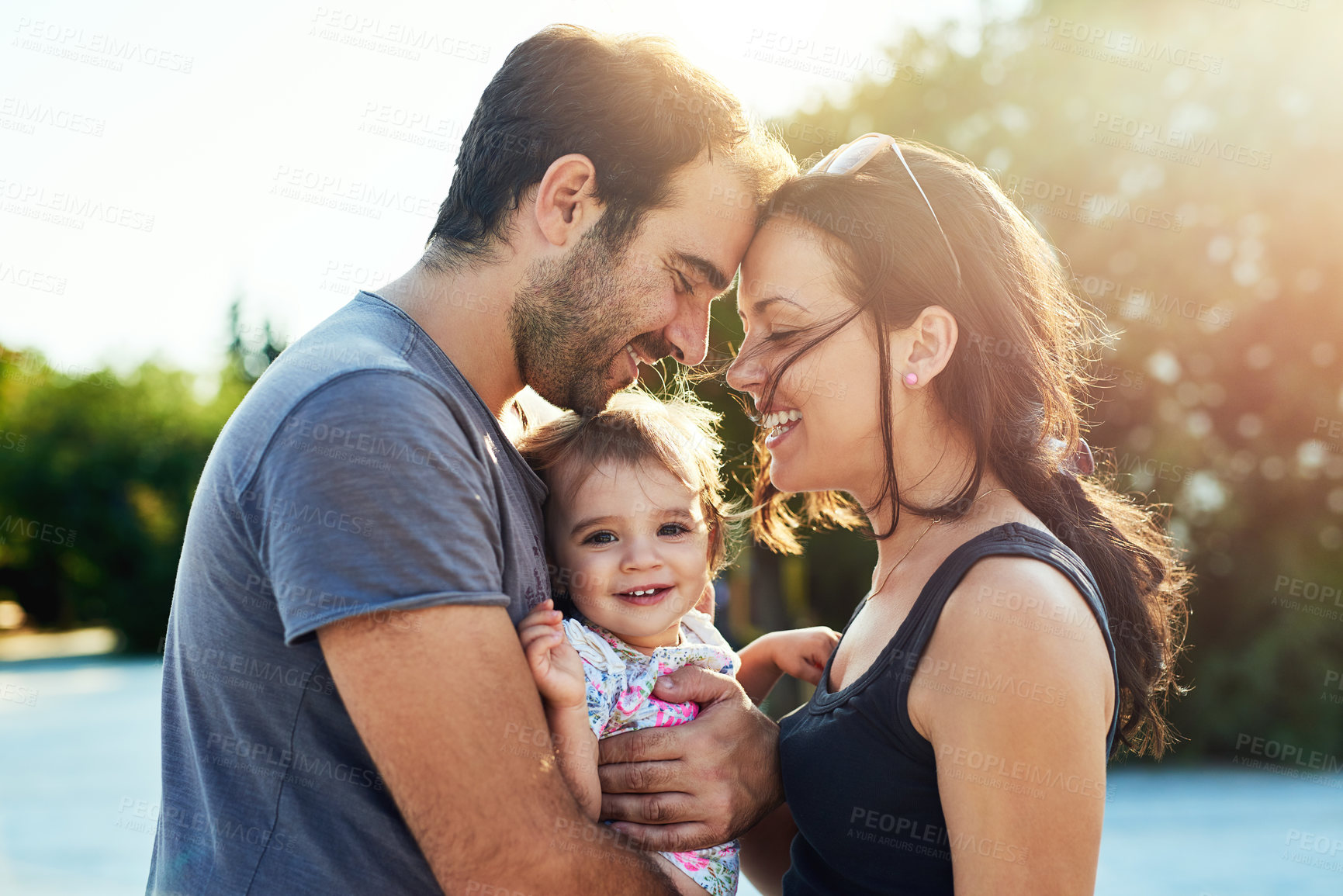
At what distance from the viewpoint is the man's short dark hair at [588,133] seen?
7.69 feet

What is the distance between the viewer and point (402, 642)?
5.08ft

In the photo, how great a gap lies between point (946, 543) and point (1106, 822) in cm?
830

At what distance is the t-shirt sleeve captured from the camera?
1.53 meters

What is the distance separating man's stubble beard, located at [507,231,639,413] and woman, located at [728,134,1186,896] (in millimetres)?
352

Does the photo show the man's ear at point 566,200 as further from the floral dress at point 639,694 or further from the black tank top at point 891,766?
the black tank top at point 891,766

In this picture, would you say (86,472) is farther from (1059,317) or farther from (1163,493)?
(1059,317)

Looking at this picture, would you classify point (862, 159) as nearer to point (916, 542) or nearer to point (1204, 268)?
point (916, 542)

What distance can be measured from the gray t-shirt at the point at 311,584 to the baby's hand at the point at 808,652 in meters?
1.14

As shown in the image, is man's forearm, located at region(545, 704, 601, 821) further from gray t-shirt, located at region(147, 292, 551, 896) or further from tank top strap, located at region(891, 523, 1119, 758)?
tank top strap, located at region(891, 523, 1119, 758)

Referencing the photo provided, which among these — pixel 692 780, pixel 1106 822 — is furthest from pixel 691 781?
pixel 1106 822

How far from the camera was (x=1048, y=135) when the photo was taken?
38.8 feet

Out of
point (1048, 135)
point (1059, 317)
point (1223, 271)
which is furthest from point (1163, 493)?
point (1059, 317)

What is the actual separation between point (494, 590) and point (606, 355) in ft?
3.16

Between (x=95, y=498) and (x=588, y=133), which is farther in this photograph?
(x=95, y=498)
